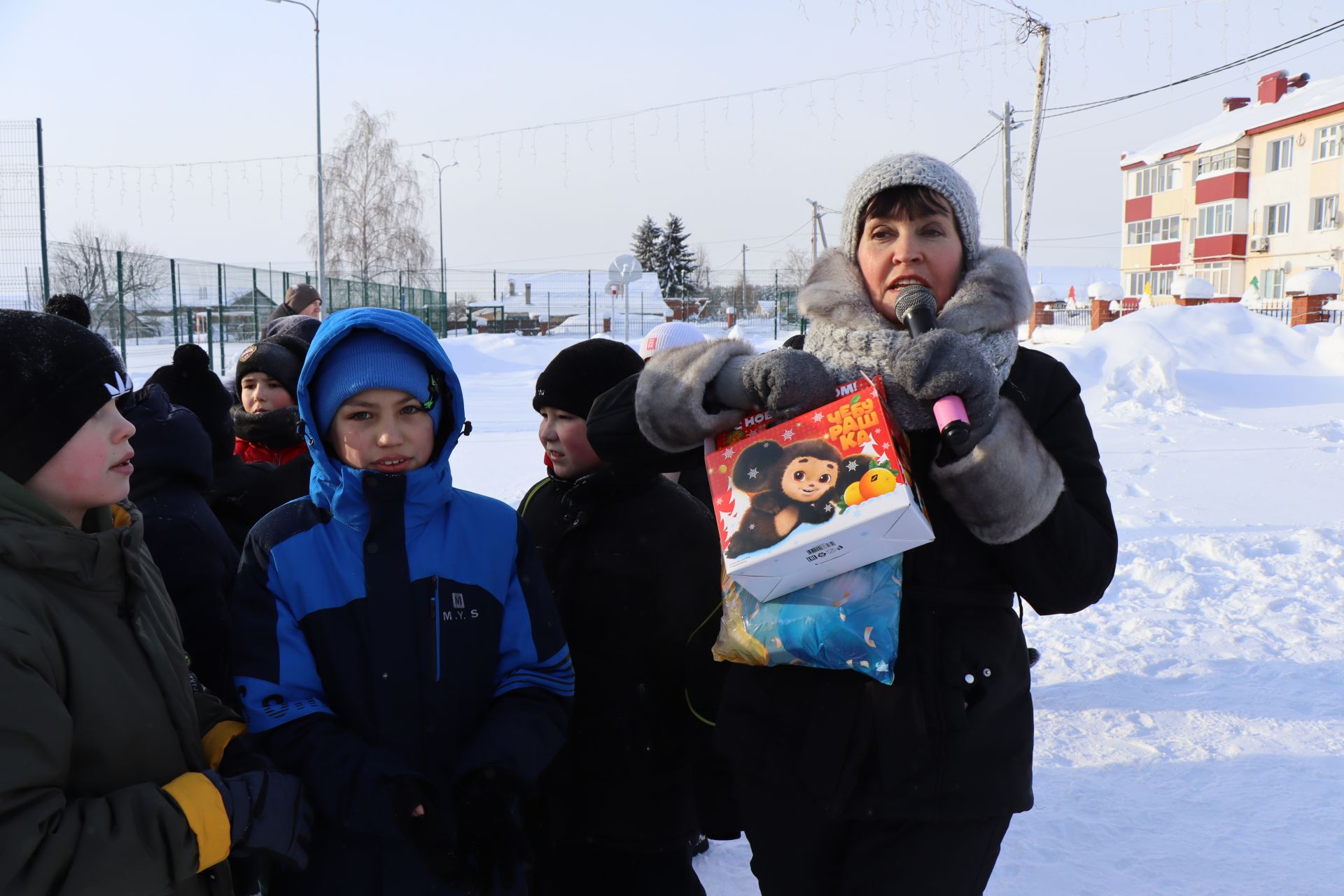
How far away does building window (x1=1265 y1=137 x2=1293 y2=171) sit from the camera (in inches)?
1569

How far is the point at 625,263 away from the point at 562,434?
36.7 meters

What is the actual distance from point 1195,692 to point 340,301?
2624 cm

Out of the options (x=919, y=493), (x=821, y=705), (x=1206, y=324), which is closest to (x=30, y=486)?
(x=821, y=705)

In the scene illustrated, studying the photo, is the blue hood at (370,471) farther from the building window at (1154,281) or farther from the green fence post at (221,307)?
the building window at (1154,281)

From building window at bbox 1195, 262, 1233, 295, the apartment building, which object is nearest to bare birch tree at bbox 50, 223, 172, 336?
the apartment building

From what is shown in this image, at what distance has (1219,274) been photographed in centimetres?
4516

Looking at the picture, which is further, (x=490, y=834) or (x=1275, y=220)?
(x=1275, y=220)

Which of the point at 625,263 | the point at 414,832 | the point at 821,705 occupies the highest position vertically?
the point at 625,263

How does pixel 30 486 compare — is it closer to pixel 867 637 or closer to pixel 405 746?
pixel 405 746

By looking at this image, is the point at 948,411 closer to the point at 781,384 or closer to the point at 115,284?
the point at 781,384

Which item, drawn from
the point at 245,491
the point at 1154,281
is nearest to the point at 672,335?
the point at 245,491

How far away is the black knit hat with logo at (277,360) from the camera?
3615mm

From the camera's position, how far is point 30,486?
5.37 ft

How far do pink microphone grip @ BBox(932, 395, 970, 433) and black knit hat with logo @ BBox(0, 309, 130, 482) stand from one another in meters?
1.43
